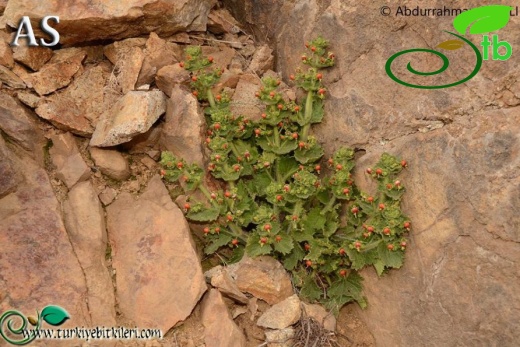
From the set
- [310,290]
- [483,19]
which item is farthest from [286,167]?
[483,19]

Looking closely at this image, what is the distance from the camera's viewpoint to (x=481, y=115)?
4.99 meters

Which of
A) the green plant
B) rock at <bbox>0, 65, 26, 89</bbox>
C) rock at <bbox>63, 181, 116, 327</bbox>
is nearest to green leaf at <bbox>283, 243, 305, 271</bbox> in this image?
the green plant

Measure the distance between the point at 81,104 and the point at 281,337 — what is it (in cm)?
302

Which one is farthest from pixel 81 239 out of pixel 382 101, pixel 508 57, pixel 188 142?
pixel 508 57

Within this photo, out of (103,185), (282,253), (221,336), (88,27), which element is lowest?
(221,336)

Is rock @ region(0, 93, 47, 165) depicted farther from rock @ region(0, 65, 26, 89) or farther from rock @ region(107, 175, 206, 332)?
rock @ region(107, 175, 206, 332)

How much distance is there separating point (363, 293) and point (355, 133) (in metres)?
1.53

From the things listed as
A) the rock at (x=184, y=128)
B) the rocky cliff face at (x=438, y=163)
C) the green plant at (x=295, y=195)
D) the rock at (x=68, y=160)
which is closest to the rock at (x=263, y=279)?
the green plant at (x=295, y=195)

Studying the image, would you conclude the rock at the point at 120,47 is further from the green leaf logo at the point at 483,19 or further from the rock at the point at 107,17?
the green leaf logo at the point at 483,19

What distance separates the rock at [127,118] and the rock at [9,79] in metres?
0.86

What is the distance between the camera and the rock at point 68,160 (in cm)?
577

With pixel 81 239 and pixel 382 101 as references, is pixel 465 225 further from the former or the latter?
pixel 81 239

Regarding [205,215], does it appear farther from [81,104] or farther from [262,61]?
[262,61]

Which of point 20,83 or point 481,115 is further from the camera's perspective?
point 20,83
